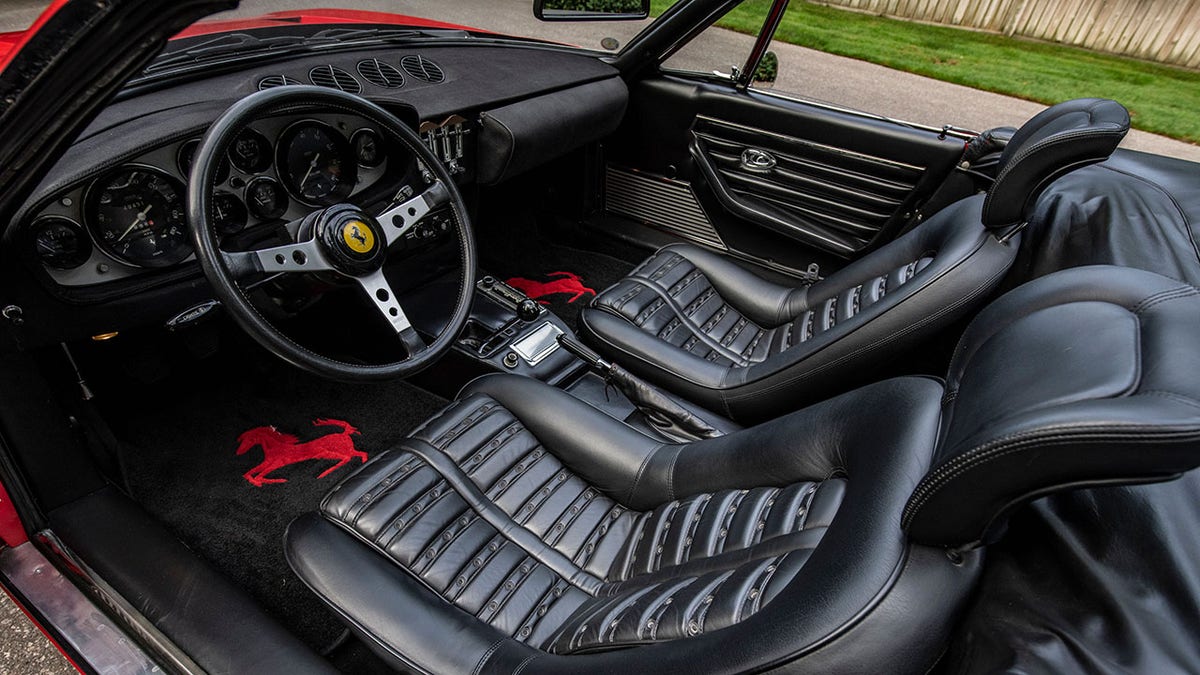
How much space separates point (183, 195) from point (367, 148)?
476mm

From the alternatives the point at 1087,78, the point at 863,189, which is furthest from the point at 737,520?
the point at 1087,78

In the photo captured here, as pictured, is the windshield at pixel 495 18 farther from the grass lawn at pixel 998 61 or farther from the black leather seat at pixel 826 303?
the black leather seat at pixel 826 303

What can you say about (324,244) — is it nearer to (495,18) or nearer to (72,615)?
(72,615)

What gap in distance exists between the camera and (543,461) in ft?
5.12

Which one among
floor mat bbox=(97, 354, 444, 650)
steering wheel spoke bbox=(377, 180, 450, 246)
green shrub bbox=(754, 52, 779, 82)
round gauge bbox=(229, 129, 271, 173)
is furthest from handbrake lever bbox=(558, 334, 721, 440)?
green shrub bbox=(754, 52, 779, 82)

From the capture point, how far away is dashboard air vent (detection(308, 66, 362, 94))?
6.11 ft

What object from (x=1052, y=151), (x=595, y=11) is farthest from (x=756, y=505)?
(x=595, y=11)

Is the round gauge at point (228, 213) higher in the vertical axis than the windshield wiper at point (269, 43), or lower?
lower

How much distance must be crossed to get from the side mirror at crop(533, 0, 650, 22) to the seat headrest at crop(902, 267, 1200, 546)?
213 centimetres

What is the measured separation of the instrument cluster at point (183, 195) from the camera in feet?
4.61

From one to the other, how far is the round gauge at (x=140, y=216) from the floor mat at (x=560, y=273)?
154 cm

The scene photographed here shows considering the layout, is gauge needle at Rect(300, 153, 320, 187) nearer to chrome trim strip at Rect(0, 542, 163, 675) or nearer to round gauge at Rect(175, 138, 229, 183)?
round gauge at Rect(175, 138, 229, 183)

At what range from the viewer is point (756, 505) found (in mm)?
1191

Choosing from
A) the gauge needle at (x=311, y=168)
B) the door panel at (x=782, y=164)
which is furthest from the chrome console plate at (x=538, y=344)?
the door panel at (x=782, y=164)
